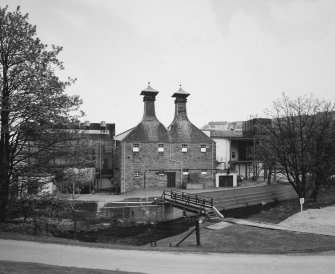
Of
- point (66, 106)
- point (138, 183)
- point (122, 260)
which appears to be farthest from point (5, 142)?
point (138, 183)

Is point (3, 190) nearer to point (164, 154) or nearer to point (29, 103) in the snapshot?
point (29, 103)

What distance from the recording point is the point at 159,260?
478 inches

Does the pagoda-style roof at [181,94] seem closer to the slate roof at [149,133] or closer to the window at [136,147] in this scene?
the slate roof at [149,133]

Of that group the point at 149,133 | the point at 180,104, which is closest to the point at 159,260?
the point at 149,133

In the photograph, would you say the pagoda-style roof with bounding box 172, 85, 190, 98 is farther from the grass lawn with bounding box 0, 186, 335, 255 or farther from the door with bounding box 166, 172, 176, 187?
the grass lawn with bounding box 0, 186, 335, 255

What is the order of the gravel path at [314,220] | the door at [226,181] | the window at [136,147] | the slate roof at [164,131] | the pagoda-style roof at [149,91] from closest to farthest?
1. the gravel path at [314,220]
2. the window at [136,147]
3. the slate roof at [164,131]
4. the pagoda-style roof at [149,91]
5. the door at [226,181]

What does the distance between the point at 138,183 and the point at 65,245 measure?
83.7 feet

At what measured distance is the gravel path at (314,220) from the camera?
71.6 feet

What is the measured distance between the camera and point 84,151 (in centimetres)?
1540

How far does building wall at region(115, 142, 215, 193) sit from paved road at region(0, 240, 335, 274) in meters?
25.3

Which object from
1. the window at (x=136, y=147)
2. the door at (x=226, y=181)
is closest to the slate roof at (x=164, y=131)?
the window at (x=136, y=147)

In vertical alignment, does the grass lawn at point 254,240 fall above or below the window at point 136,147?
below

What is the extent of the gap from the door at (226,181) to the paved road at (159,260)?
2870cm

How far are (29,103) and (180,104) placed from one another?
3110 cm
